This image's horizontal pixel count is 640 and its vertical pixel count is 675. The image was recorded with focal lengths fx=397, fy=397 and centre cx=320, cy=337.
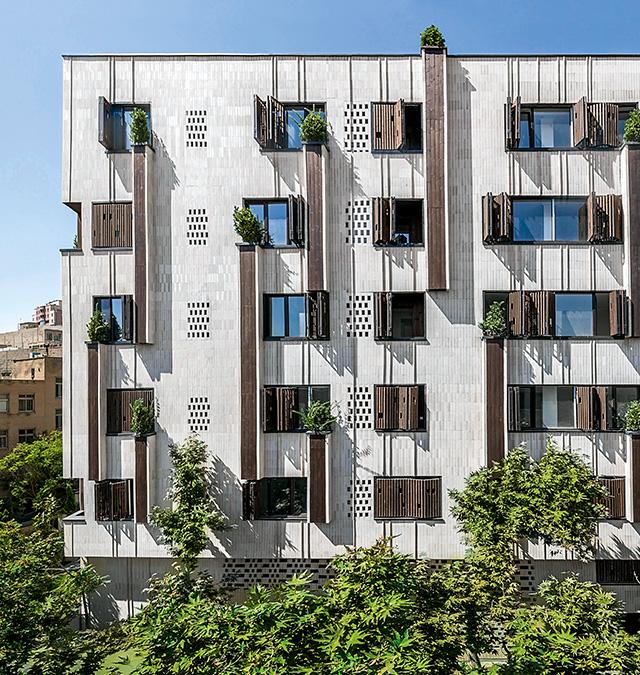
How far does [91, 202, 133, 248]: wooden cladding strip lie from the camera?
14750mm

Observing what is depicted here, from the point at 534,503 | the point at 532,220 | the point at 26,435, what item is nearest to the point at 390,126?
the point at 532,220

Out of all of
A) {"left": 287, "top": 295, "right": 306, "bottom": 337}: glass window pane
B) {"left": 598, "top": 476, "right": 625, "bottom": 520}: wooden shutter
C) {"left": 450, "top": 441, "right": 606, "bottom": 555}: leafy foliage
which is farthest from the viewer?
{"left": 287, "top": 295, "right": 306, "bottom": 337}: glass window pane

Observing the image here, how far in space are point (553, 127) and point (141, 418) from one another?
728 inches

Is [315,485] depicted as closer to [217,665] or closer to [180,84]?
[217,665]

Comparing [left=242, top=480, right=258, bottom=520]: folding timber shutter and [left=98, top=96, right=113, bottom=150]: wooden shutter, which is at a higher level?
[left=98, top=96, right=113, bottom=150]: wooden shutter

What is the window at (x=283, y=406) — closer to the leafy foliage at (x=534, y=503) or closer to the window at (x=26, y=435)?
the leafy foliage at (x=534, y=503)

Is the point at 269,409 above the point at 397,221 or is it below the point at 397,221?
below

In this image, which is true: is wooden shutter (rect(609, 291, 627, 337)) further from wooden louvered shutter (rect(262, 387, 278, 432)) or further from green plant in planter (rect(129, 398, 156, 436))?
green plant in planter (rect(129, 398, 156, 436))

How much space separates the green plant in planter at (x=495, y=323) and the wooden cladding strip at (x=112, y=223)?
Result: 13279 millimetres

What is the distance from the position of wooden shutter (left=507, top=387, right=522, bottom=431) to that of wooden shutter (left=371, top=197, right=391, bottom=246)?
700 cm

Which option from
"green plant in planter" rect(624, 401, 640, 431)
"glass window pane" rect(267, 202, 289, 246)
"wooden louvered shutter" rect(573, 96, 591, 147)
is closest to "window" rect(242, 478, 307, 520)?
"glass window pane" rect(267, 202, 289, 246)

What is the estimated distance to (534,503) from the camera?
1231 cm

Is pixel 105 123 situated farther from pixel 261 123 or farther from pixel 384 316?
pixel 384 316

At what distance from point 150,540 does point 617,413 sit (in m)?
17.3
